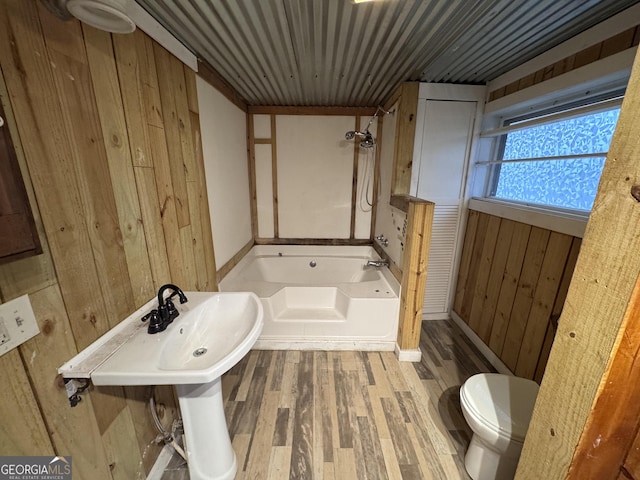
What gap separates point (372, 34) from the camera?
1.40 m

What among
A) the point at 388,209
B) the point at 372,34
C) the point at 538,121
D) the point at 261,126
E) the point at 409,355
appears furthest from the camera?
the point at 261,126

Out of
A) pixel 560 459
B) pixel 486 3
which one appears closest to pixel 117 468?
pixel 560 459

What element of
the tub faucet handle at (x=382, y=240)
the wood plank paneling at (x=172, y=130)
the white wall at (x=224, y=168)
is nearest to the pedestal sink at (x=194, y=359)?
the wood plank paneling at (x=172, y=130)

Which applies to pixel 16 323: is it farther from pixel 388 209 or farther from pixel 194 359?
pixel 388 209

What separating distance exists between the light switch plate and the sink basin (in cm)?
23

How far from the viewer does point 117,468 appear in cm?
102

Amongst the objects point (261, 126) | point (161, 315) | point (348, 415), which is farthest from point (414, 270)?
point (261, 126)

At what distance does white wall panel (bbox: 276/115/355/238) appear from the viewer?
3021 mm

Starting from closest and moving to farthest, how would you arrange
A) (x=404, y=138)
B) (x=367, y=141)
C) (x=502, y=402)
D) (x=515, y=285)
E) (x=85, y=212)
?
(x=85, y=212)
(x=502, y=402)
(x=515, y=285)
(x=404, y=138)
(x=367, y=141)

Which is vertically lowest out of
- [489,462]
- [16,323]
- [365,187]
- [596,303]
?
[489,462]

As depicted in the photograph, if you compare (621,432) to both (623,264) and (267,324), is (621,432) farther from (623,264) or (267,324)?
(267,324)

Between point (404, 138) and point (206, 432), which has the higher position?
point (404, 138)

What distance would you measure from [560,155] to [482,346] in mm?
1575

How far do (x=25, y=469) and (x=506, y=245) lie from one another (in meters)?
2.68
